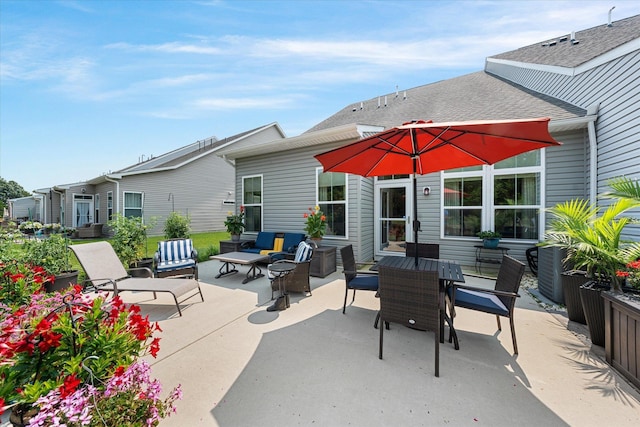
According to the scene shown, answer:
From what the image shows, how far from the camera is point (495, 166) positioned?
6.05 m

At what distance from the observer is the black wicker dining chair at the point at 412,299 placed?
2377 mm

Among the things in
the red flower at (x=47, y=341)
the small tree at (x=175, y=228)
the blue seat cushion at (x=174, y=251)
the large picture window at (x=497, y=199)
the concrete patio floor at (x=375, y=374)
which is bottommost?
the concrete patio floor at (x=375, y=374)

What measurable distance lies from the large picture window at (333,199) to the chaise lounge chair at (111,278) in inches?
150

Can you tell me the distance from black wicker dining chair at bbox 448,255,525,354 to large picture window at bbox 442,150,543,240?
3671 mm

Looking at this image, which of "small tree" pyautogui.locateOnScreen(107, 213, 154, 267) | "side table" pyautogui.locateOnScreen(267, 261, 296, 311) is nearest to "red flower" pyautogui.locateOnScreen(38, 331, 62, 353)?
"side table" pyautogui.locateOnScreen(267, 261, 296, 311)

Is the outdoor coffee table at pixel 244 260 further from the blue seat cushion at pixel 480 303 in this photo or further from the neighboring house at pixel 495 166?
the blue seat cushion at pixel 480 303

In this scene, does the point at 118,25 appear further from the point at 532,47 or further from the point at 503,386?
the point at 532,47

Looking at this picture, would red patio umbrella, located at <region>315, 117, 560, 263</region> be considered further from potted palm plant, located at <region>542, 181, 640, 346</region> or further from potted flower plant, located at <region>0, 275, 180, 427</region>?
potted flower plant, located at <region>0, 275, 180, 427</region>

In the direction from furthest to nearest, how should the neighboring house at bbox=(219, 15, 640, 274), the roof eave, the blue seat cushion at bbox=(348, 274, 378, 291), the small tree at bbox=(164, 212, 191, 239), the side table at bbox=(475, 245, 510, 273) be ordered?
the small tree at bbox=(164, 212, 191, 239) → the roof eave → the side table at bbox=(475, 245, 510, 273) → the neighboring house at bbox=(219, 15, 640, 274) → the blue seat cushion at bbox=(348, 274, 378, 291)

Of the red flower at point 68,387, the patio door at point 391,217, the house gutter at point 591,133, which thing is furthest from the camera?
the patio door at point 391,217

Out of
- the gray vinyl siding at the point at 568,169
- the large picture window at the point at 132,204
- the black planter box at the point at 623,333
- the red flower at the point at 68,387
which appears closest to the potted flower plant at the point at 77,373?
the red flower at the point at 68,387

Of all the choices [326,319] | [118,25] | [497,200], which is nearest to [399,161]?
[326,319]

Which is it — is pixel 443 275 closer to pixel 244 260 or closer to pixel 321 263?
pixel 321 263

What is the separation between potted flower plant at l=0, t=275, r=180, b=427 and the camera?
1.13 meters
